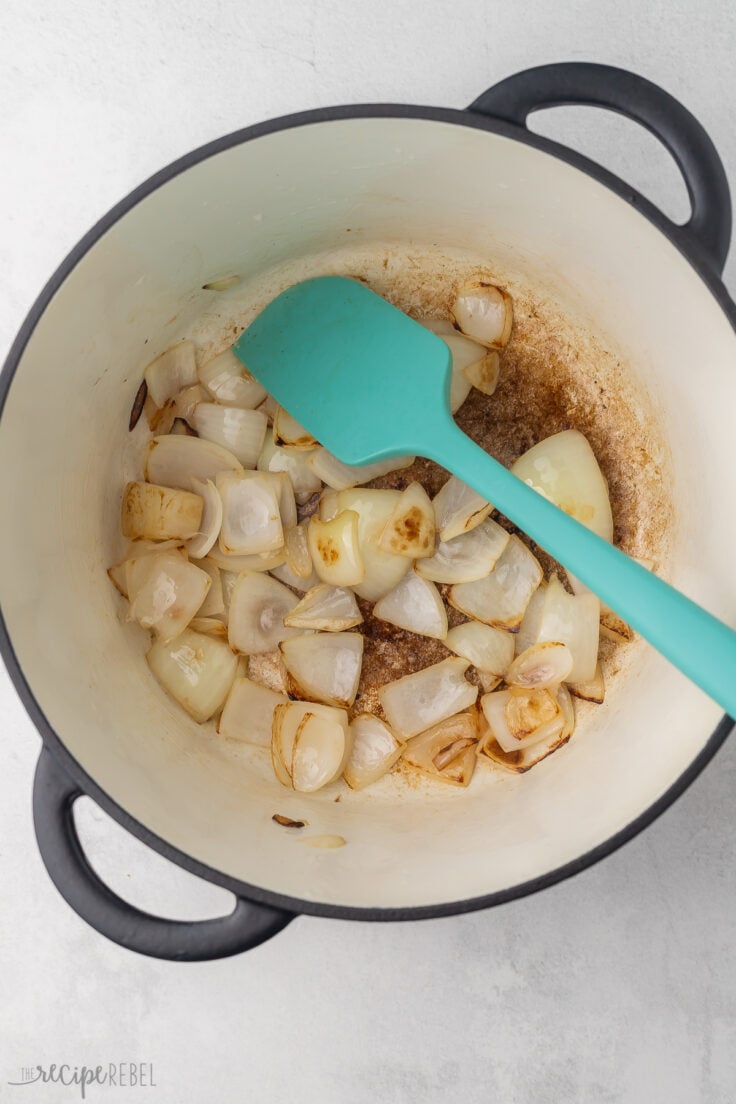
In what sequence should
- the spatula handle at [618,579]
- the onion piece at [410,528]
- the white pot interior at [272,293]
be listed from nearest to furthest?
1. the spatula handle at [618,579]
2. the white pot interior at [272,293]
3. the onion piece at [410,528]

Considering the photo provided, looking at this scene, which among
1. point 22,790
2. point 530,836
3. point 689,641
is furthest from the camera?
point 22,790

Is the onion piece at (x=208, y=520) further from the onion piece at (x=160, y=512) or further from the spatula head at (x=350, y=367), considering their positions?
the spatula head at (x=350, y=367)

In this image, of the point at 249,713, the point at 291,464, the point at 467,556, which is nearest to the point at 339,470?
the point at 291,464

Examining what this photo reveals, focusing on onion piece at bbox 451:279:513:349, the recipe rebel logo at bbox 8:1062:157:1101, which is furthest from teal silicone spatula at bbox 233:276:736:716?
the recipe rebel logo at bbox 8:1062:157:1101

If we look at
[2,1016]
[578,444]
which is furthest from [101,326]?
[2,1016]

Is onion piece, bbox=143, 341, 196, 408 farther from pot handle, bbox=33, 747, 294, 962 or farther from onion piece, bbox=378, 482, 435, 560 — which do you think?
pot handle, bbox=33, 747, 294, 962

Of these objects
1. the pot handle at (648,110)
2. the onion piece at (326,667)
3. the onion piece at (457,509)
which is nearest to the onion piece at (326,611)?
the onion piece at (326,667)

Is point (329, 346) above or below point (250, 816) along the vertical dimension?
above

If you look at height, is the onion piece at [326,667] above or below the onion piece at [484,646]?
below

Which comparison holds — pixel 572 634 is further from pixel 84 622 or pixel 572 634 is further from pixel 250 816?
pixel 84 622
